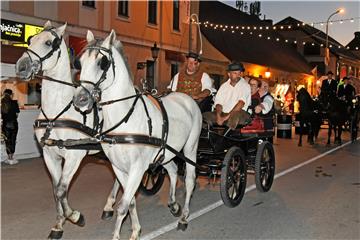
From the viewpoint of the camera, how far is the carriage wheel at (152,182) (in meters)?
7.75

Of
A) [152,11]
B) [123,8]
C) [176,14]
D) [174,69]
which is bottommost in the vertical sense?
[174,69]

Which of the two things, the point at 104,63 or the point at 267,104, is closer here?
the point at 104,63

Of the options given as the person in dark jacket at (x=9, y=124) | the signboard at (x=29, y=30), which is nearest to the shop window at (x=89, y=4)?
the signboard at (x=29, y=30)

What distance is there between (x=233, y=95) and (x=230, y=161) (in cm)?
127

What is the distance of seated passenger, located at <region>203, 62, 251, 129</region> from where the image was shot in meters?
7.57

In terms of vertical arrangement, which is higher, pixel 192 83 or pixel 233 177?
pixel 192 83

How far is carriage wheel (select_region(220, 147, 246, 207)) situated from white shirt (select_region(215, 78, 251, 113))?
86 cm

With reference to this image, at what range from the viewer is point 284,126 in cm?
1898

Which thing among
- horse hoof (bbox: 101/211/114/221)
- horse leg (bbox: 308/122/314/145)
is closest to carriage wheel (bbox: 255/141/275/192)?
horse hoof (bbox: 101/211/114/221)

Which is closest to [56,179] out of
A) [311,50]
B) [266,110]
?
[266,110]

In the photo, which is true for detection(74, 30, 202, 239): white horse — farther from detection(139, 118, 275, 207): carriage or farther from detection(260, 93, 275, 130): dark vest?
detection(260, 93, 275, 130): dark vest

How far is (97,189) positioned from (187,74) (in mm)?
2650

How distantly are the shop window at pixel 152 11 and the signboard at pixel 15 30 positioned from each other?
7.31 meters

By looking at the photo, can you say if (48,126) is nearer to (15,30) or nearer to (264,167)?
(264,167)
